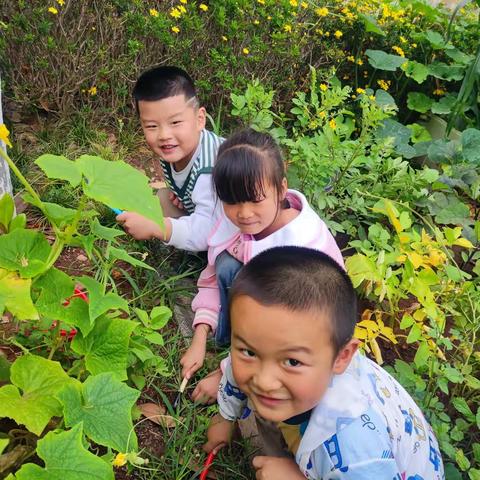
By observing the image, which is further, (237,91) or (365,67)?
(365,67)

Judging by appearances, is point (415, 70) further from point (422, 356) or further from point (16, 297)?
point (16, 297)

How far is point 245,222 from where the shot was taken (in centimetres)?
205

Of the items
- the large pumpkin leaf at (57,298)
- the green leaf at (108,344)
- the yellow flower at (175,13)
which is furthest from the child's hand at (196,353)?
the yellow flower at (175,13)

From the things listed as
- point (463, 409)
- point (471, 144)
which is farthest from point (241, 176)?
point (471, 144)

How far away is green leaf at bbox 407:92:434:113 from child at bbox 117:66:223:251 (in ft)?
6.74

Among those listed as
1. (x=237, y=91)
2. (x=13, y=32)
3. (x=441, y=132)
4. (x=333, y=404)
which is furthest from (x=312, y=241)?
(x=441, y=132)

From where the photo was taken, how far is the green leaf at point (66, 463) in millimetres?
1102

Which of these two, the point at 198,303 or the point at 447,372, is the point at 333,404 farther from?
the point at 198,303

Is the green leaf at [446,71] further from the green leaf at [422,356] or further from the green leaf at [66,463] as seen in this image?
the green leaf at [66,463]

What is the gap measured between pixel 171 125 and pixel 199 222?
0.45 metres

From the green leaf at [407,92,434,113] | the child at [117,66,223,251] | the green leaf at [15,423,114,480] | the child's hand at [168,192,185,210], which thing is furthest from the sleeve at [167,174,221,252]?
the green leaf at [407,92,434,113]

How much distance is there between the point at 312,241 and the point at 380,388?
675mm

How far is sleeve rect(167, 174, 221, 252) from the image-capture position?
246 centimetres

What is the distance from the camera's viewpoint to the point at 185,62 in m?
3.40
